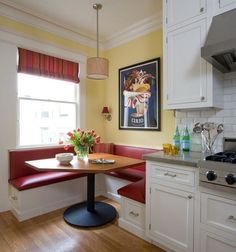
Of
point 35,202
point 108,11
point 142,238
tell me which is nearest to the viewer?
point 142,238

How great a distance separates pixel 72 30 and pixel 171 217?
10.6ft

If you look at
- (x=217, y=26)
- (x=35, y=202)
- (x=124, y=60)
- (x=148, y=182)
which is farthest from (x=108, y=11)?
(x=35, y=202)

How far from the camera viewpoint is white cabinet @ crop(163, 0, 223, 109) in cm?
187

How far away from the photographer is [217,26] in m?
1.71

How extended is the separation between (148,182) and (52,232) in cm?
126

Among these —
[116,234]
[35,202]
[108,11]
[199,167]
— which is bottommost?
[116,234]

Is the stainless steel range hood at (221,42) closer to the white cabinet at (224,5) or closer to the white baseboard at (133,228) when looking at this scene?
the white cabinet at (224,5)

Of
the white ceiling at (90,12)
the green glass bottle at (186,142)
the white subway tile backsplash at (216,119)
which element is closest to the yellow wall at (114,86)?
the white ceiling at (90,12)

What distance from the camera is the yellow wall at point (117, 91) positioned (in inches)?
119

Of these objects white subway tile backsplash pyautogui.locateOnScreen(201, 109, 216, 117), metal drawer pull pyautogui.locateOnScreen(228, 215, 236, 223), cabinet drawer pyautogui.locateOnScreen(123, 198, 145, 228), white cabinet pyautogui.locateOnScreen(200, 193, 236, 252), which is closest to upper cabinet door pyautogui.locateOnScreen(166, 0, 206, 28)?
white subway tile backsplash pyautogui.locateOnScreen(201, 109, 216, 117)

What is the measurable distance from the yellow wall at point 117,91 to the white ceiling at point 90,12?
1.01 ft

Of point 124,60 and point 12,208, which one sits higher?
point 124,60

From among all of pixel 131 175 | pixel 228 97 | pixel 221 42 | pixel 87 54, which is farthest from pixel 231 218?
pixel 87 54

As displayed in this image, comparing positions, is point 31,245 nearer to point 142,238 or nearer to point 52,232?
point 52,232
